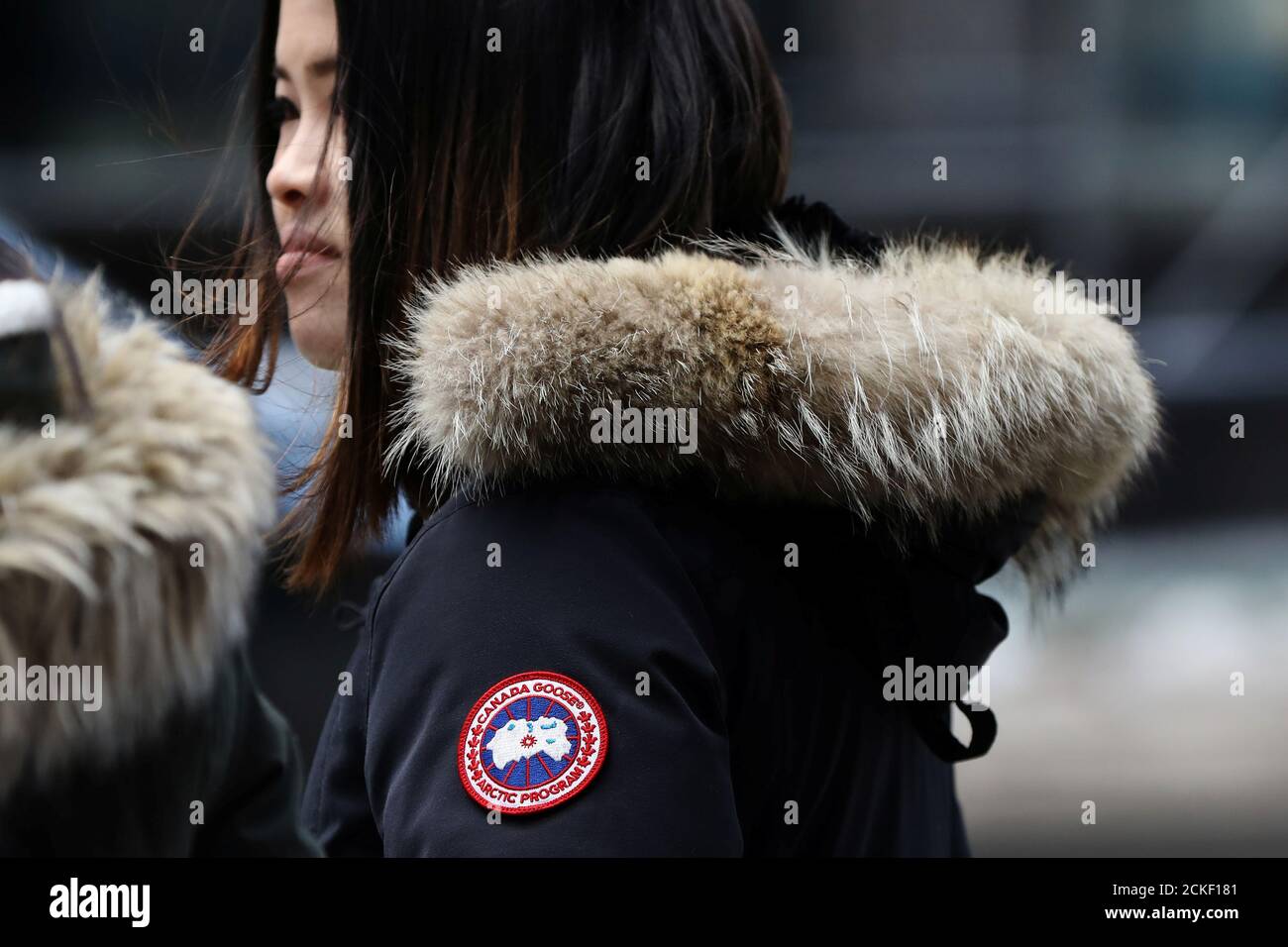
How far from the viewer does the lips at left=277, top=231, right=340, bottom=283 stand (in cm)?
83

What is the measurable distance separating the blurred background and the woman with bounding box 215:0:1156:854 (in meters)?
1.64

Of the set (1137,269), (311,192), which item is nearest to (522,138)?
(311,192)

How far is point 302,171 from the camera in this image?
32.7 inches

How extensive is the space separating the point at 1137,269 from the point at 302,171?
266cm

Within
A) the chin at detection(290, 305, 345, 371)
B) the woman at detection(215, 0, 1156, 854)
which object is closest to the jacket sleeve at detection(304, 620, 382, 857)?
the woman at detection(215, 0, 1156, 854)

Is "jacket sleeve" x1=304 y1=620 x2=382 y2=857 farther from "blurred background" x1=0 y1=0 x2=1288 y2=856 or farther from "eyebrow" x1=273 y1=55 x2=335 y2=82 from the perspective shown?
"blurred background" x1=0 y1=0 x2=1288 y2=856

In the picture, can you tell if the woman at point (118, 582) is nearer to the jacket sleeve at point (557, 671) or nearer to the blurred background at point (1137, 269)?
the jacket sleeve at point (557, 671)

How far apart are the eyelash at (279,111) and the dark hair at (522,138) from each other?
124 millimetres

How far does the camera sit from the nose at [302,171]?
2.69 feet

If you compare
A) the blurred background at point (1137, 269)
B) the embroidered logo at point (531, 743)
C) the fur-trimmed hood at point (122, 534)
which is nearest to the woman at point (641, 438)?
the embroidered logo at point (531, 743)

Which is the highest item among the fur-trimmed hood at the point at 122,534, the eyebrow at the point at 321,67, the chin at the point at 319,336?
the eyebrow at the point at 321,67

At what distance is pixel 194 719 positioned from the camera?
0.78 m

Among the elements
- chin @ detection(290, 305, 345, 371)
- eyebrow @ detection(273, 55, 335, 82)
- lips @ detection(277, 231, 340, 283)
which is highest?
eyebrow @ detection(273, 55, 335, 82)

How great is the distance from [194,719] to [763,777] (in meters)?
0.42
